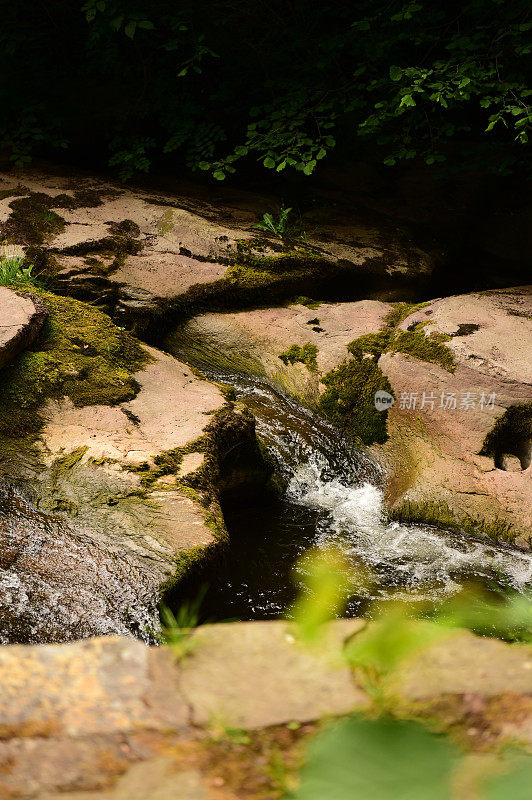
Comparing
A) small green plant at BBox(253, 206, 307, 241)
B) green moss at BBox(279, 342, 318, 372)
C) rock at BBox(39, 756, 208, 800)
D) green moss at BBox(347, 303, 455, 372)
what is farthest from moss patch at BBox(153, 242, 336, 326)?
rock at BBox(39, 756, 208, 800)

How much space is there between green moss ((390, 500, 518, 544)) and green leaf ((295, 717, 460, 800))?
9.87 ft

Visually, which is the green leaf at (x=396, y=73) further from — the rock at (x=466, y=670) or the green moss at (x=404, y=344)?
the rock at (x=466, y=670)

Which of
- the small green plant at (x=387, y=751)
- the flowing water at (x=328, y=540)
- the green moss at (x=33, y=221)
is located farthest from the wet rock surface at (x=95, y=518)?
the green moss at (x=33, y=221)

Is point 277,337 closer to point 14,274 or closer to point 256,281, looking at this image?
point 256,281

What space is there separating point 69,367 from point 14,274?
121 cm

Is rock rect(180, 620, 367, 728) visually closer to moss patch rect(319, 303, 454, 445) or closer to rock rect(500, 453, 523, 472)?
rock rect(500, 453, 523, 472)

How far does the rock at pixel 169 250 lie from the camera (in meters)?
5.57

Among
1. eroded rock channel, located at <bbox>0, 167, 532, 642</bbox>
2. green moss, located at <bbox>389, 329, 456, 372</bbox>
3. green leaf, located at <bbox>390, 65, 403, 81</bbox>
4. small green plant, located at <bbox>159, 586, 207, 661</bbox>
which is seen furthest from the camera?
green leaf, located at <bbox>390, 65, 403, 81</bbox>

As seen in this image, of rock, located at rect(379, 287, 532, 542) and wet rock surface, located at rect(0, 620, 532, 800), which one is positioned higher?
wet rock surface, located at rect(0, 620, 532, 800)

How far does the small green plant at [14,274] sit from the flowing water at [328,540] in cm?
212

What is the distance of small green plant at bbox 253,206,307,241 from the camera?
254 inches

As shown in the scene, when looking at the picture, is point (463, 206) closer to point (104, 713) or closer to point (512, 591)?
point (512, 591)

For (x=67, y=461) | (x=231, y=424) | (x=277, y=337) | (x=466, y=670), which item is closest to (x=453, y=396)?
(x=231, y=424)

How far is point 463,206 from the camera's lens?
7824 millimetres
